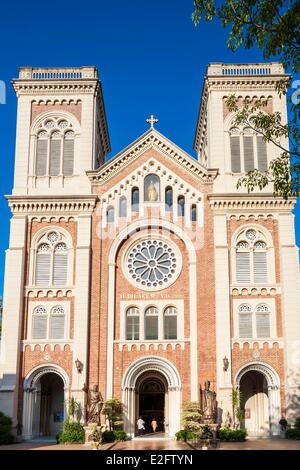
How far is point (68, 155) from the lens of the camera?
40625mm

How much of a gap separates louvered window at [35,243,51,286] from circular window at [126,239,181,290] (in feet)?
16.2

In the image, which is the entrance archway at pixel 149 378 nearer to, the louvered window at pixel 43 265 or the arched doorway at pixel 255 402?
the arched doorway at pixel 255 402

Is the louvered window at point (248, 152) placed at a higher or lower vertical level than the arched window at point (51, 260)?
higher

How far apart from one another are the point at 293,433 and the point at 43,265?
17701mm

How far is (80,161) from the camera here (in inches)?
1585

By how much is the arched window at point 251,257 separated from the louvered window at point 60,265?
10669 mm

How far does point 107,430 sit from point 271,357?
1037cm

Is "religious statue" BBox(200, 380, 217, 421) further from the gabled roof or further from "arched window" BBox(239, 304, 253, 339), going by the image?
the gabled roof

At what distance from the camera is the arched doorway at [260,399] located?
117ft

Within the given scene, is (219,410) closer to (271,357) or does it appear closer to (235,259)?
(271,357)

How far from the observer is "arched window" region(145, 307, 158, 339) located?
37219 millimetres

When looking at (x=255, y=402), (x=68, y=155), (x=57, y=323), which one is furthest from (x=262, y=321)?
(x=68, y=155)

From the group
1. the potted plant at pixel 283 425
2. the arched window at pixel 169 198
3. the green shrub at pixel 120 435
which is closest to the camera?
the green shrub at pixel 120 435

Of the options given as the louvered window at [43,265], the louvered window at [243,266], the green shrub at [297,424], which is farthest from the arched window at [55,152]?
the green shrub at [297,424]
